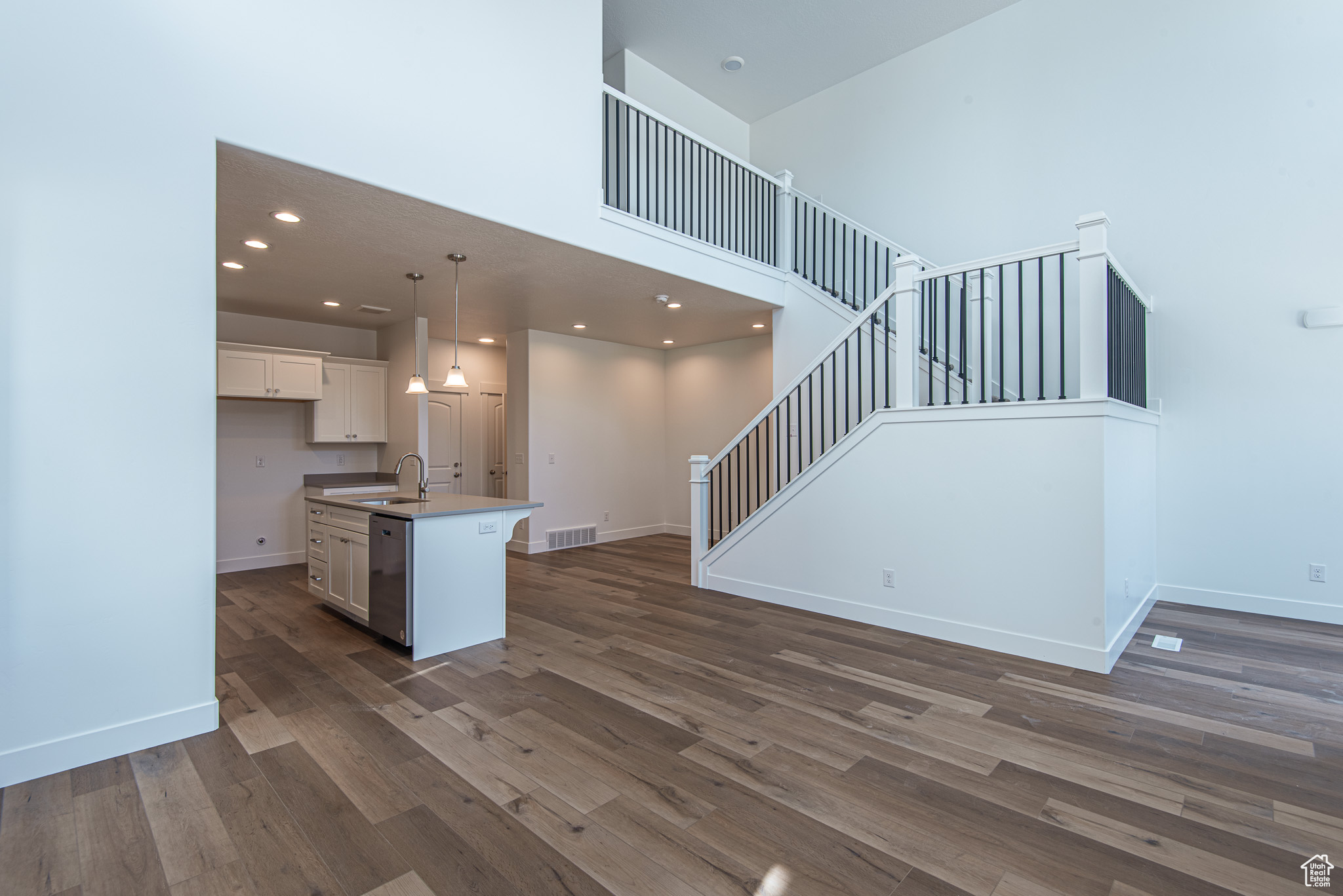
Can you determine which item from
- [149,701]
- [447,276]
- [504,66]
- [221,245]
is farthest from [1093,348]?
[221,245]

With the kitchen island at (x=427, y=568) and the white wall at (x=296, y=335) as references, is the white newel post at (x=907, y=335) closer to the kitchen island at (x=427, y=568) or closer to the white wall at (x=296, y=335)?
the kitchen island at (x=427, y=568)

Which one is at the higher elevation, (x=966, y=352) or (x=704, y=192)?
(x=704, y=192)

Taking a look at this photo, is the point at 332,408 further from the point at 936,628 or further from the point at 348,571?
the point at 936,628

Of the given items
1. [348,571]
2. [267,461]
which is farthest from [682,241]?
[267,461]

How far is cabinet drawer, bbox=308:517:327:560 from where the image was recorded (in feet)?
16.5

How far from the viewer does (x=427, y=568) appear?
3957mm

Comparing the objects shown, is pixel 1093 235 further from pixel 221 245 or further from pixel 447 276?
pixel 221 245

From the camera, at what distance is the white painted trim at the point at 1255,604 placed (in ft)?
15.0

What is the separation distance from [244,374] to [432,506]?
3405 millimetres

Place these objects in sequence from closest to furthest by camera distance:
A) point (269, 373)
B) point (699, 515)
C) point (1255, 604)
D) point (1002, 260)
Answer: point (1002, 260), point (1255, 604), point (699, 515), point (269, 373)

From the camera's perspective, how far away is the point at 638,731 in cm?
286

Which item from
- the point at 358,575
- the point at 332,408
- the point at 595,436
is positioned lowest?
the point at 358,575

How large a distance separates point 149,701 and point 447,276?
3.61 metres

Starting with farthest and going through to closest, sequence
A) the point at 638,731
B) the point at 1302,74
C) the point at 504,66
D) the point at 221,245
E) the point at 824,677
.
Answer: the point at 1302,74, the point at 221,245, the point at 504,66, the point at 824,677, the point at 638,731
